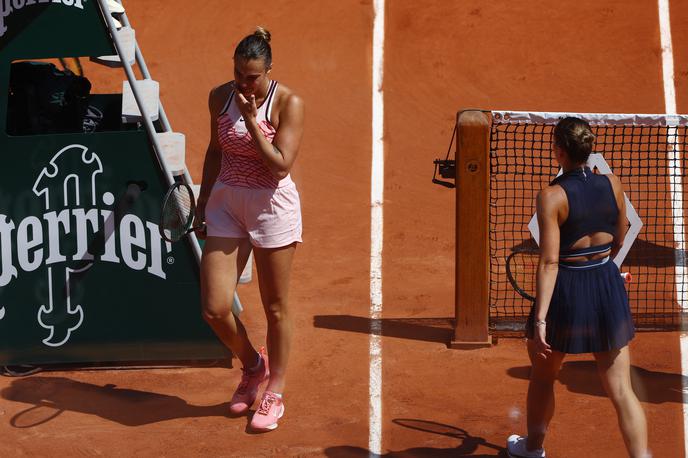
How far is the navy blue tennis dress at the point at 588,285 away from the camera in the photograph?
209 inches

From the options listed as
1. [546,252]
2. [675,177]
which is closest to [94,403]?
[546,252]

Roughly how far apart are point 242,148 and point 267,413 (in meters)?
1.64

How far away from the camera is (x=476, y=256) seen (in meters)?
7.40

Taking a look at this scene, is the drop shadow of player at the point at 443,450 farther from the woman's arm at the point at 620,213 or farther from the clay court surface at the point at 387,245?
the woman's arm at the point at 620,213

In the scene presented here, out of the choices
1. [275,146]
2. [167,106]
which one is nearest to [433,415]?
[275,146]

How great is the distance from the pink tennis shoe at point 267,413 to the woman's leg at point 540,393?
60.5 inches

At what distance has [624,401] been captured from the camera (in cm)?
530

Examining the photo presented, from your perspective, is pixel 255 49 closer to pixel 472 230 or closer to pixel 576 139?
pixel 576 139

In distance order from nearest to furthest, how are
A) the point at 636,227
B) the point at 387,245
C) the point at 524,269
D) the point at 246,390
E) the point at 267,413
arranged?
the point at 267,413, the point at 246,390, the point at 636,227, the point at 524,269, the point at 387,245

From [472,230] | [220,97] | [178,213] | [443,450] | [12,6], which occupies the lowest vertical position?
[443,450]

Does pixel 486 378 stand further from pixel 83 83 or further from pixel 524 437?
pixel 83 83

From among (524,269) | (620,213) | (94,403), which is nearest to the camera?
(620,213)

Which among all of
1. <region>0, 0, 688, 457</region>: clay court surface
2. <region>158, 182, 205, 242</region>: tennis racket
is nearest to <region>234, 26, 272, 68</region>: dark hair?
<region>158, 182, 205, 242</region>: tennis racket

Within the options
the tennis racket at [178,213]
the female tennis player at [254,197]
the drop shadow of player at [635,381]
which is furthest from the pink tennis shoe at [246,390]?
the drop shadow of player at [635,381]
